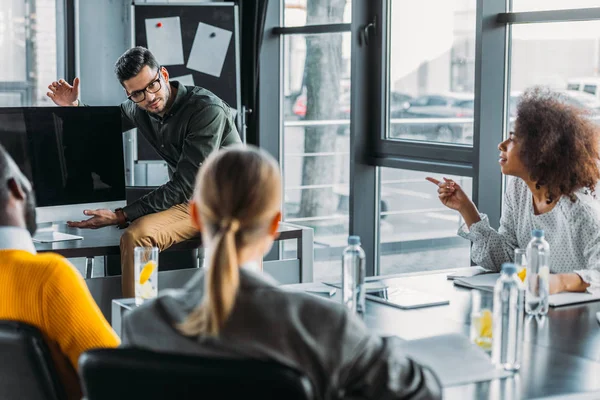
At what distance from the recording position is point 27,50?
4.77 metres

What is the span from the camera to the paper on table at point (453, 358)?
1631mm

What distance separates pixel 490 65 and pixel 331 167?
1.40m

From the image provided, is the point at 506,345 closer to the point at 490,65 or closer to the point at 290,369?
the point at 290,369

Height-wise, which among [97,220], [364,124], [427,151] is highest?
[364,124]

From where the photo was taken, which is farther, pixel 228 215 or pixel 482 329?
pixel 482 329

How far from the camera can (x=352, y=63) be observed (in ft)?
14.9

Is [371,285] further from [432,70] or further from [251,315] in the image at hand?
[432,70]

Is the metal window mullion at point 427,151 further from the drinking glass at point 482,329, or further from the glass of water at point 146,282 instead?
the drinking glass at point 482,329

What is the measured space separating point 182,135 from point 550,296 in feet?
5.51

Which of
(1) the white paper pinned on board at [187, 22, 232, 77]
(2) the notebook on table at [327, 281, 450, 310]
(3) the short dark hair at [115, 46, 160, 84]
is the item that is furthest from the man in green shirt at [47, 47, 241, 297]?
(1) the white paper pinned on board at [187, 22, 232, 77]

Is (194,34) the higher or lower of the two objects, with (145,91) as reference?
higher

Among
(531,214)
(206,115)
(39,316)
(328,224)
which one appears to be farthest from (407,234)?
(39,316)

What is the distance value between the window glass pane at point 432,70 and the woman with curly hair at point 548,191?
1308 mm

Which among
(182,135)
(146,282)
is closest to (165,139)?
(182,135)
